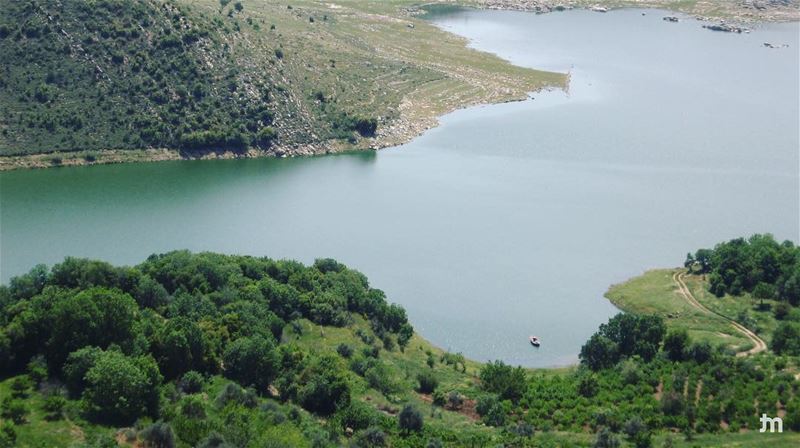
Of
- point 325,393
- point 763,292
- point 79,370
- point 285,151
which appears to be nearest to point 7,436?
point 79,370

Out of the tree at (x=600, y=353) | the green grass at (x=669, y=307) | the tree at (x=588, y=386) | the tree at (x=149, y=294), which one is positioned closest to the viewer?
the tree at (x=588, y=386)

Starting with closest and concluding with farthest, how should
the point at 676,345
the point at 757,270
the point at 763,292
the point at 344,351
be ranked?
the point at 344,351, the point at 676,345, the point at 763,292, the point at 757,270

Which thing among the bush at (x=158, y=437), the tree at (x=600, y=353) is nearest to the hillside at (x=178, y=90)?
the tree at (x=600, y=353)

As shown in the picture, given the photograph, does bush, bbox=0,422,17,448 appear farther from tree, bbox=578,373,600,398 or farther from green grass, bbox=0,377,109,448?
tree, bbox=578,373,600,398

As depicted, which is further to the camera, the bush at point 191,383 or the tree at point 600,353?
A: the tree at point 600,353

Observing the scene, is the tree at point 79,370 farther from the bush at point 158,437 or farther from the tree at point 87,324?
the bush at point 158,437

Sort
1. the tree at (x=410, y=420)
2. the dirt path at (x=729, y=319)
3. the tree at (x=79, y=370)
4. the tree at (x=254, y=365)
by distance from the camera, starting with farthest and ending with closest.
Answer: the dirt path at (x=729, y=319) < the tree at (x=254, y=365) < the tree at (x=410, y=420) < the tree at (x=79, y=370)

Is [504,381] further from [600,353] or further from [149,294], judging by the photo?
[149,294]
